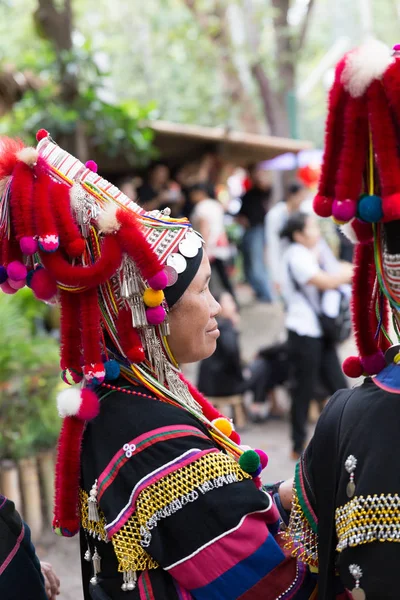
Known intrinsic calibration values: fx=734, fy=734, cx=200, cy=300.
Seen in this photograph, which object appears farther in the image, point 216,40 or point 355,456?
point 216,40

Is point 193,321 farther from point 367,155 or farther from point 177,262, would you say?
point 367,155

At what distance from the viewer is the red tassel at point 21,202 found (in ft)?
6.23

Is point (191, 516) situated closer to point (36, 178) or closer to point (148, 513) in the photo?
point (148, 513)

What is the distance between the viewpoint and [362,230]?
5.79 feet

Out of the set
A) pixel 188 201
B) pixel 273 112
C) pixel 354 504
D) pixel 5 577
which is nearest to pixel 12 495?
pixel 5 577

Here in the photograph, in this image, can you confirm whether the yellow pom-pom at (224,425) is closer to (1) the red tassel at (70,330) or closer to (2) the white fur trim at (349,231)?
(1) the red tassel at (70,330)

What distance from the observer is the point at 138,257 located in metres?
1.93

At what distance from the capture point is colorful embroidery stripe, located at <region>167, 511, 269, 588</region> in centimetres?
180

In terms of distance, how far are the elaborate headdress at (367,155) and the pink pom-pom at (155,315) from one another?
1.67 ft

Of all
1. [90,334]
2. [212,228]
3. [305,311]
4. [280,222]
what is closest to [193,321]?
[90,334]

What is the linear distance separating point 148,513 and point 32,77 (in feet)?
19.6

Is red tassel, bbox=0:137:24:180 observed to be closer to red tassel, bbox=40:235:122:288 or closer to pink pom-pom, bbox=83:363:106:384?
red tassel, bbox=40:235:122:288

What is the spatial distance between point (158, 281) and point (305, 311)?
3.84m

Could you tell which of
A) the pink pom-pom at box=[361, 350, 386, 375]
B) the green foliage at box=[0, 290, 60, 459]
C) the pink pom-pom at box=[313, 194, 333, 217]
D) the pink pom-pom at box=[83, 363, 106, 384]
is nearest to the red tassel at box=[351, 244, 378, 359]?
the pink pom-pom at box=[361, 350, 386, 375]
